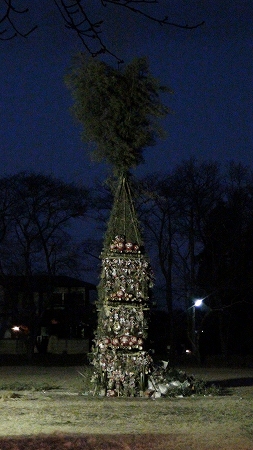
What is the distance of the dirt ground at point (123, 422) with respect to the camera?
827cm

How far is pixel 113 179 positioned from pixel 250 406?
18.4ft

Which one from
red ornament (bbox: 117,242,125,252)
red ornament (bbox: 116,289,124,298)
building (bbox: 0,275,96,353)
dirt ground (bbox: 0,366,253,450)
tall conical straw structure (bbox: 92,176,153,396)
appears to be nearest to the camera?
dirt ground (bbox: 0,366,253,450)

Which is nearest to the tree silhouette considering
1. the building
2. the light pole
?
the light pole

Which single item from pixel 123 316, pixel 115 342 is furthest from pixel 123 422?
pixel 123 316

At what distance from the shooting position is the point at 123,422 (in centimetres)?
1006

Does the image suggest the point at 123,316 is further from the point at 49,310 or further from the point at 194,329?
the point at 49,310

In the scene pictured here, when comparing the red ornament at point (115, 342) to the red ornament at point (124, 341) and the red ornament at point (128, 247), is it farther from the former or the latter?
the red ornament at point (128, 247)

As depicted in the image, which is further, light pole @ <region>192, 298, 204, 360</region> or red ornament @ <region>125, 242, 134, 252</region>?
light pole @ <region>192, 298, 204, 360</region>

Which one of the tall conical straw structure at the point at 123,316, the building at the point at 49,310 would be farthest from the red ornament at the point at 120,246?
the building at the point at 49,310

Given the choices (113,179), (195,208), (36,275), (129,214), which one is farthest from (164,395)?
(36,275)

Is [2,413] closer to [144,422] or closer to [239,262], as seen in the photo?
[144,422]

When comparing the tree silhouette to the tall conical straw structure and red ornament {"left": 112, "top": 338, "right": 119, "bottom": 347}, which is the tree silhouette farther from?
red ornament {"left": 112, "top": 338, "right": 119, "bottom": 347}

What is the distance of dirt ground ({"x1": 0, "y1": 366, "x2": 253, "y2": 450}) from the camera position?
827cm

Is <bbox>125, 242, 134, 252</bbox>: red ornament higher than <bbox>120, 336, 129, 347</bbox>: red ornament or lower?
higher
